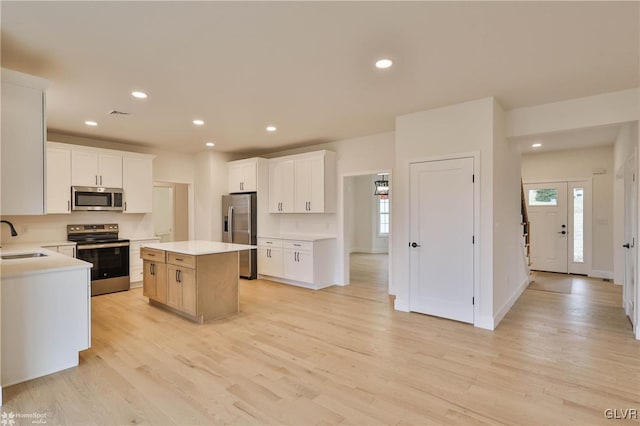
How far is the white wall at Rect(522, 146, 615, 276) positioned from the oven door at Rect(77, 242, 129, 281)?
8.25 metres

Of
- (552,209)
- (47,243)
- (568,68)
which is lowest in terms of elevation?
(47,243)

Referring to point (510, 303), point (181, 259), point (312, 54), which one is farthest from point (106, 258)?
point (510, 303)

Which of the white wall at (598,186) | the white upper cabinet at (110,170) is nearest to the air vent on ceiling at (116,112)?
the white upper cabinet at (110,170)

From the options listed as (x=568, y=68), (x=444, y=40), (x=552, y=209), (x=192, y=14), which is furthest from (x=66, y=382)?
(x=552, y=209)

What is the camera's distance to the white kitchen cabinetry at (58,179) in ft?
16.3

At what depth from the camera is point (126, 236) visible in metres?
6.07

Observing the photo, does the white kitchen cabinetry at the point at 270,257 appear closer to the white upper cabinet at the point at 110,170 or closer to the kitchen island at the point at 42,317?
the white upper cabinet at the point at 110,170

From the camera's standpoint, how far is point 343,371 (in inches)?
108

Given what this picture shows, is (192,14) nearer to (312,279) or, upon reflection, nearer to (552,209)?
(312,279)

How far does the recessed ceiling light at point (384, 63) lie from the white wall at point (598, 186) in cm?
580

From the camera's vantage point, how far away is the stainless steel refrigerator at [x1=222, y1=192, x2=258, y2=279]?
638 cm

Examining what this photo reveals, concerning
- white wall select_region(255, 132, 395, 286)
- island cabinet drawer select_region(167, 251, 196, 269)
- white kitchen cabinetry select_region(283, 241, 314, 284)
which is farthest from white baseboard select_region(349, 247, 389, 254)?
island cabinet drawer select_region(167, 251, 196, 269)

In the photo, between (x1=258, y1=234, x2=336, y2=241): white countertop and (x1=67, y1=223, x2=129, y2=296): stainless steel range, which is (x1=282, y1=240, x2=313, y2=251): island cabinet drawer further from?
(x1=67, y1=223, x2=129, y2=296): stainless steel range

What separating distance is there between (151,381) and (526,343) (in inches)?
134
